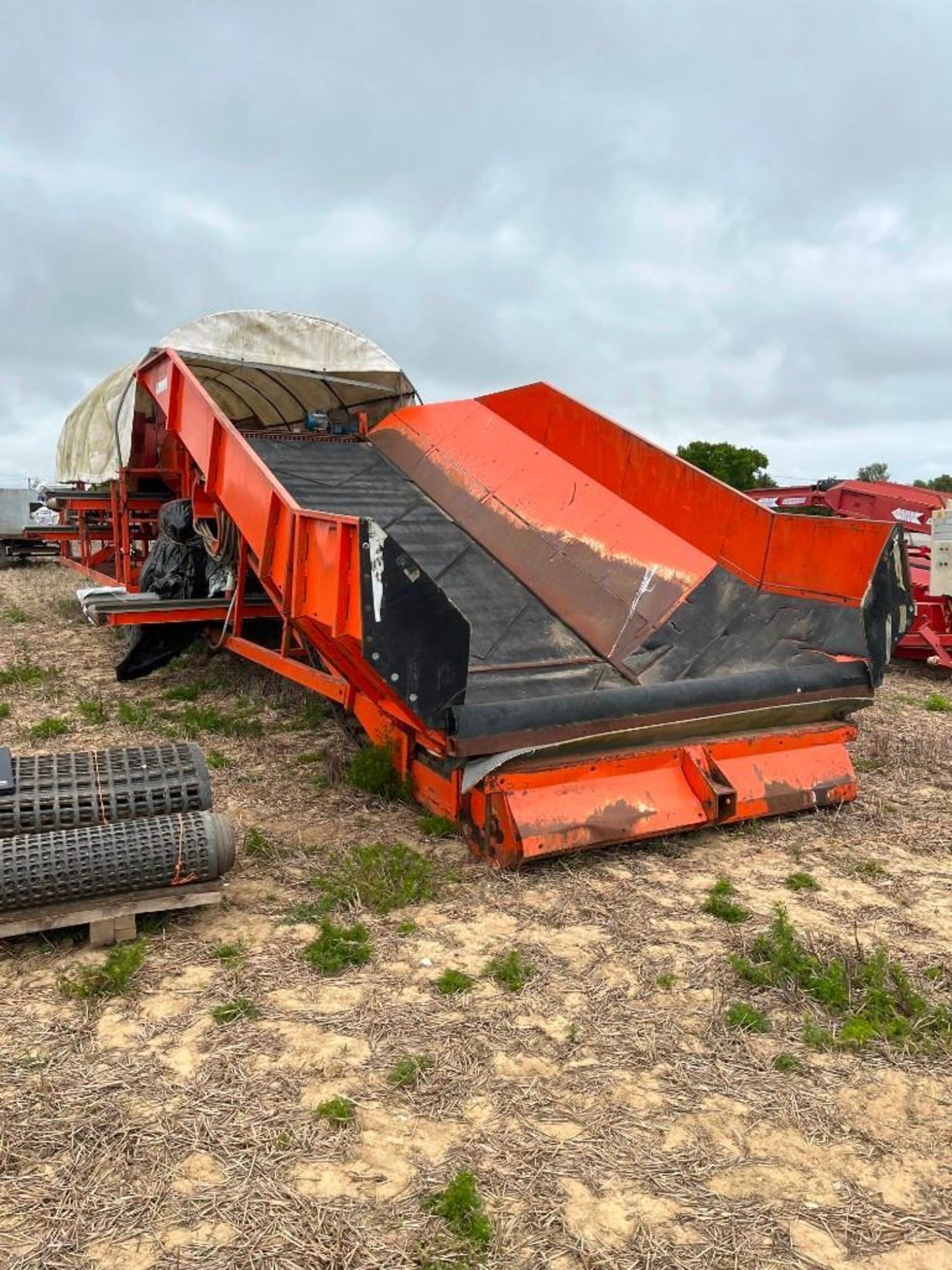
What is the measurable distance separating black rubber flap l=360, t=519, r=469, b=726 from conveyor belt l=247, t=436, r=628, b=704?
28.0 inches

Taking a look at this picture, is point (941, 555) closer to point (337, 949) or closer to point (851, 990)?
point (851, 990)

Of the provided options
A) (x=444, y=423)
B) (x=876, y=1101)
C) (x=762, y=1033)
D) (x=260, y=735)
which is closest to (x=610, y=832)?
(x=762, y=1033)

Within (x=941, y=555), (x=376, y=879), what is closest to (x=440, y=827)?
(x=376, y=879)

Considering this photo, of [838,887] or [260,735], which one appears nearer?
[838,887]

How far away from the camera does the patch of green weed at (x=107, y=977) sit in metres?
2.82

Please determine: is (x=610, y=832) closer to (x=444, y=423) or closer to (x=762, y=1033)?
(x=762, y=1033)

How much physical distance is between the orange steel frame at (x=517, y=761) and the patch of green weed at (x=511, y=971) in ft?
2.08

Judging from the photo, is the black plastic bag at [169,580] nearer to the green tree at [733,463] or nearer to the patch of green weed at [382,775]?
the patch of green weed at [382,775]

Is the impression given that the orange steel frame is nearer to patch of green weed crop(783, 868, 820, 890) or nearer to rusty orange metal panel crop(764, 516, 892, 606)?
rusty orange metal panel crop(764, 516, 892, 606)

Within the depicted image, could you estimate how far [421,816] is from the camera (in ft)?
14.1

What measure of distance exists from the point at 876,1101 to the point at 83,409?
8.26m

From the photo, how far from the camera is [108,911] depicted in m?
3.08

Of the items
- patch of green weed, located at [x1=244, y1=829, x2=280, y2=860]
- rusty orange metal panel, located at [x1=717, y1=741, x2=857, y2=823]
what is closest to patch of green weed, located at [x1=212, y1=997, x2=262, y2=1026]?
patch of green weed, located at [x1=244, y1=829, x2=280, y2=860]

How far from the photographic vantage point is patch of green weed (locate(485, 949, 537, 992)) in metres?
2.93
